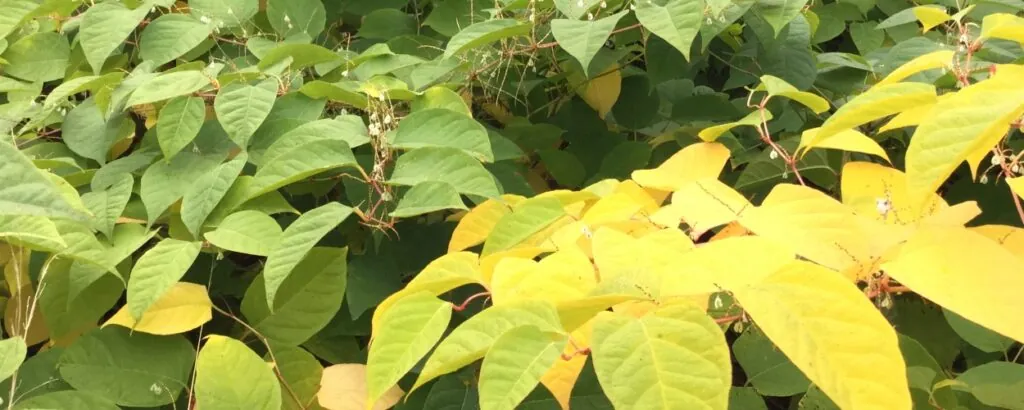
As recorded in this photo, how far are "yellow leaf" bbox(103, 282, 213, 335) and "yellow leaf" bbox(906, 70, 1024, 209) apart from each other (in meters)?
0.56

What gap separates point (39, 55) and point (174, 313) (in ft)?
1.81

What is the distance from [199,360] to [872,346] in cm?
45

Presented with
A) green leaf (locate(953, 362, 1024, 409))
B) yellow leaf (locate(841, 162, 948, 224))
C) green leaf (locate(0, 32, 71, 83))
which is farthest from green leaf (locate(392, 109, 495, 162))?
green leaf (locate(0, 32, 71, 83))

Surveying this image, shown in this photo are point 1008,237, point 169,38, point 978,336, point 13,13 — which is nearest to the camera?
point 1008,237

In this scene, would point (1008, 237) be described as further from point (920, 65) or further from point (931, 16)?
point (931, 16)

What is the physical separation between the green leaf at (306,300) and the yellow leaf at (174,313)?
5 centimetres

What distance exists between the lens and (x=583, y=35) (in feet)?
2.34

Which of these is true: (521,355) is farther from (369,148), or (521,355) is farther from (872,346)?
(369,148)

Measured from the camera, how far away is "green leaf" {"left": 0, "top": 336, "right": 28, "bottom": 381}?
519 mm

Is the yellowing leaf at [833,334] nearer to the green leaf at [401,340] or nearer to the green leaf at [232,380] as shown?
the green leaf at [401,340]

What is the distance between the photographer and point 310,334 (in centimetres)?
66

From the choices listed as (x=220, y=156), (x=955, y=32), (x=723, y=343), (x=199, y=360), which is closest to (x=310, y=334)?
(x=199, y=360)

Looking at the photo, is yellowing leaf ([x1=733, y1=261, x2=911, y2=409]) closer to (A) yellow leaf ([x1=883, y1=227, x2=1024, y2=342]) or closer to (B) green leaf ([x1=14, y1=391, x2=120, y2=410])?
(A) yellow leaf ([x1=883, y1=227, x2=1024, y2=342])

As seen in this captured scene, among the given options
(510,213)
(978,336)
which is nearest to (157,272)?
(510,213)
